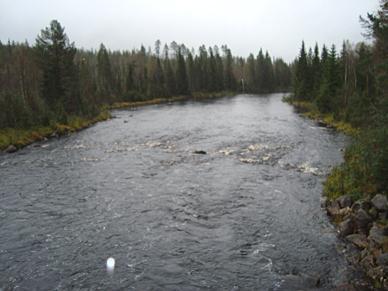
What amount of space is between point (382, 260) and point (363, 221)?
3052 mm

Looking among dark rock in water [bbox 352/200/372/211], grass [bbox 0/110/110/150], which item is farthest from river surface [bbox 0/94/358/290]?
grass [bbox 0/110/110/150]

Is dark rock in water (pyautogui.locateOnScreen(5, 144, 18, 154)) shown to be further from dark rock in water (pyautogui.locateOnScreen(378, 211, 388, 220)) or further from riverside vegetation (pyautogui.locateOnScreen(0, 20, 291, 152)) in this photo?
dark rock in water (pyautogui.locateOnScreen(378, 211, 388, 220))

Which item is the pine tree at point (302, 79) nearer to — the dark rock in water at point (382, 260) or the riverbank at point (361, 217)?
the riverbank at point (361, 217)

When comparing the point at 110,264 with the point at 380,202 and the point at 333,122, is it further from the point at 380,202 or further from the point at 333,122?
the point at 333,122

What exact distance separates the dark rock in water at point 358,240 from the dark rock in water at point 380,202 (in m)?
1.72

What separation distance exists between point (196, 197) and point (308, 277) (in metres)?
9.49

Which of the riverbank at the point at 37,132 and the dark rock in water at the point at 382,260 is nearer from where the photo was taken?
the dark rock in water at the point at 382,260

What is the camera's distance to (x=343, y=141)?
34.9 m

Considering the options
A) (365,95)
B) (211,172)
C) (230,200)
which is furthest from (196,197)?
(365,95)

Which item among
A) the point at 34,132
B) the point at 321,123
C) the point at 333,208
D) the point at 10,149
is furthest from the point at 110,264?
the point at 321,123

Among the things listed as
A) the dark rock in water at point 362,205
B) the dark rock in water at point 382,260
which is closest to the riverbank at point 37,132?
the dark rock in water at point 362,205

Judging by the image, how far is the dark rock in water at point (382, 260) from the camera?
40.1 feet

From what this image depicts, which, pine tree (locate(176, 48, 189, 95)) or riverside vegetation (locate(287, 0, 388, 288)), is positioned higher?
pine tree (locate(176, 48, 189, 95))

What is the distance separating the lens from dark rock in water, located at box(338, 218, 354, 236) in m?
15.3
